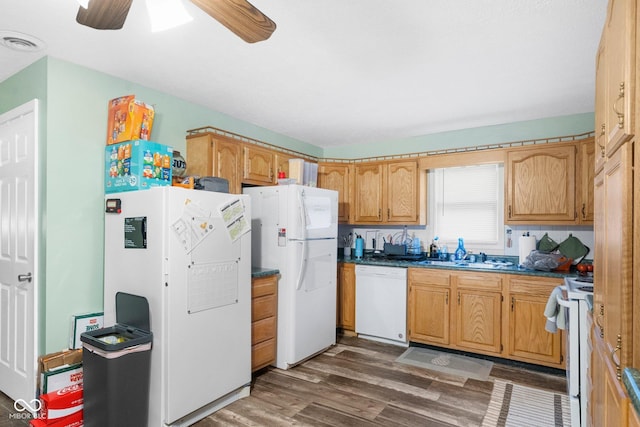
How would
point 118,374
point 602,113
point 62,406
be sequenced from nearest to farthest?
point 602,113
point 118,374
point 62,406

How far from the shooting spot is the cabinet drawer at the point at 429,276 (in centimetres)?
378

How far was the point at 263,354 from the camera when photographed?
3219 mm

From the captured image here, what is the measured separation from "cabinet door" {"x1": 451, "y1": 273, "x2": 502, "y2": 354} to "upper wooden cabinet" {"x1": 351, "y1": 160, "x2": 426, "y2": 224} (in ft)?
3.18

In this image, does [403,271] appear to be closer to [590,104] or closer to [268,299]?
[268,299]

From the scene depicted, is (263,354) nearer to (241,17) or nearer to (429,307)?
(429,307)

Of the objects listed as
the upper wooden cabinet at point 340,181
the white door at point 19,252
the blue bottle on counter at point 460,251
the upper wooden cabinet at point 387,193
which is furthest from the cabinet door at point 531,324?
the white door at point 19,252

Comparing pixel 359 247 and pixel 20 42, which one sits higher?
pixel 20 42

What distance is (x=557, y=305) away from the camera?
256 cm

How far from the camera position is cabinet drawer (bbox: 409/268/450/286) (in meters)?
3.78

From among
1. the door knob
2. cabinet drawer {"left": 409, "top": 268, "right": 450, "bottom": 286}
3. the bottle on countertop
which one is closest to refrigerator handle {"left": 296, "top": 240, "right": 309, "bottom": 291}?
cabinet drawer {"left": 409, "top": 268, "right": 450, "bottom": 286}

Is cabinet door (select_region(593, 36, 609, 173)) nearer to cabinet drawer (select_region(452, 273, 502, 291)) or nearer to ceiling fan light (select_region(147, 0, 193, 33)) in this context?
ceiling fan light (select_region(147, 0, 193, 33))

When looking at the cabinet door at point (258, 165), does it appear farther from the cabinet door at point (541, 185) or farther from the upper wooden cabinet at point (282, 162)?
the cabinet door at point (541, 185)

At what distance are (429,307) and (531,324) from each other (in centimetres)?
93

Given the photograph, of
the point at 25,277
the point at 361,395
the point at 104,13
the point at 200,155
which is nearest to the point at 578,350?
the point at 361,395
